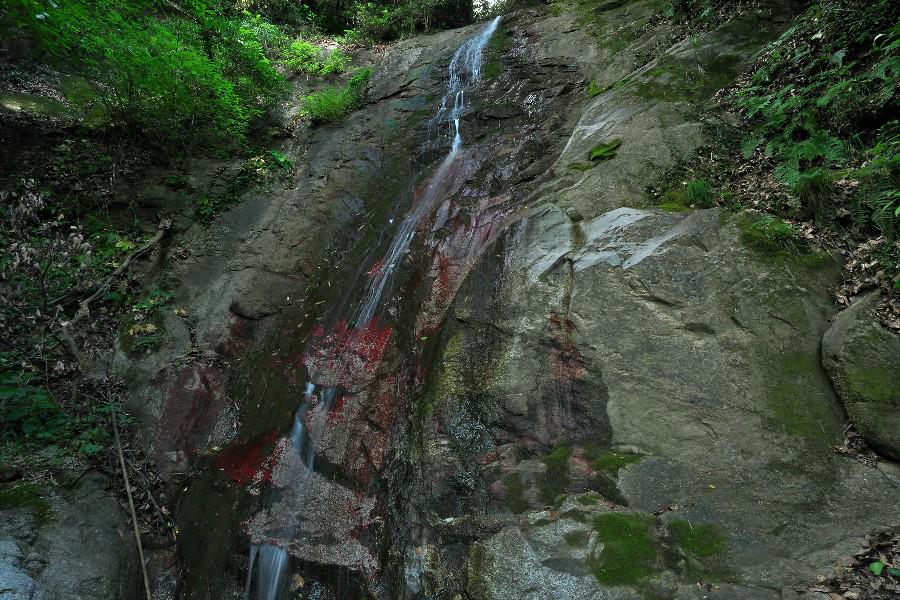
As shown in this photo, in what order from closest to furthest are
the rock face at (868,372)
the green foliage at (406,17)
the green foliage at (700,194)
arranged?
the rock face at (868,372) < the green foliage at (700,194) < the green foliage at (406,17)

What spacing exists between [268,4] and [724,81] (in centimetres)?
1526

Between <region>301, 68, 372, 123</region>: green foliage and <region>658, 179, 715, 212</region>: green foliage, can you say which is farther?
<region>301, 68, 372, 123</region>: green foliage

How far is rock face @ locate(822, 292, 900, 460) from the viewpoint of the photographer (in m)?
3.39

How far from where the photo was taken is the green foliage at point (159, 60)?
6.79 meters

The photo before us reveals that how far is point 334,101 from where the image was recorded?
38.4 ft

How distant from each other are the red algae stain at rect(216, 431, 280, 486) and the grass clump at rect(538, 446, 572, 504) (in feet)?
11.6

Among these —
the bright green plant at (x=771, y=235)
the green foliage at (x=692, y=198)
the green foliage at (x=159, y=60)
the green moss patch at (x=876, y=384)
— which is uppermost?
the green foliage at (x=159, y=60)

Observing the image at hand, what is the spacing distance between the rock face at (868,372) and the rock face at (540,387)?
0.05 meters

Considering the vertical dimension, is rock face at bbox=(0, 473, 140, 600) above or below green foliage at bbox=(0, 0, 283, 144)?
below

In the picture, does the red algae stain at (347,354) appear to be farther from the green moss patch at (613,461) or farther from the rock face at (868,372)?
the rock face at (868,372)

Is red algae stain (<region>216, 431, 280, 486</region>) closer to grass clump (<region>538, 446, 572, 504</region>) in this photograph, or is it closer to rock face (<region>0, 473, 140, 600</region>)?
rock face (<region>0, 473, 140, 600</region>)

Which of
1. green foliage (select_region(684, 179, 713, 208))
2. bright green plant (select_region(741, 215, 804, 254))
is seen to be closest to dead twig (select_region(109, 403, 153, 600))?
bright green plant (select_region(741, 215, 804, 254))

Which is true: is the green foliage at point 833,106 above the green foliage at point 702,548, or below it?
above

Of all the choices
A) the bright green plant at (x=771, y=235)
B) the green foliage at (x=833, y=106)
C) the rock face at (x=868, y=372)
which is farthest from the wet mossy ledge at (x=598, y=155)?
the rock face at (x=868, y=372)
